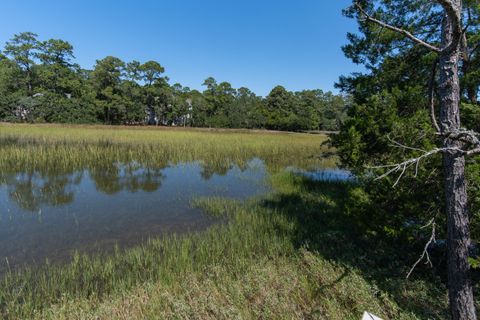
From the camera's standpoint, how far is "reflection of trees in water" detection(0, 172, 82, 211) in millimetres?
8031

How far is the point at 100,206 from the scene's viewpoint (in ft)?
26.2

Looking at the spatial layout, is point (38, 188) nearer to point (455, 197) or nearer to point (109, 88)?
point (455, 197)

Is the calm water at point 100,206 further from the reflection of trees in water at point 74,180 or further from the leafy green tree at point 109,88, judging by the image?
the leafy green tree at point 109,88

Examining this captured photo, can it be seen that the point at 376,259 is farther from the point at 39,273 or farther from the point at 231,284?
the point at 39,273

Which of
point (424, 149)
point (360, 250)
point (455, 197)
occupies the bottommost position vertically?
point (360, 250)

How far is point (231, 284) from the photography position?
360cm

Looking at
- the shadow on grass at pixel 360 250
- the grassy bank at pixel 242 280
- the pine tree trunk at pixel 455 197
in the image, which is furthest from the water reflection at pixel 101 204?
the pine tree trunk at pixel 455 197

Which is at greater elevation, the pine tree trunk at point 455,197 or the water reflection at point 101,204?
the pine tree trunk at point 455,197

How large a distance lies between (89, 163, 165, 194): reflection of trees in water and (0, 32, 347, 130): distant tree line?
123 ft

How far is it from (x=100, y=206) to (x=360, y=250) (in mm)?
7522

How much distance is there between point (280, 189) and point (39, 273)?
25.4 ft

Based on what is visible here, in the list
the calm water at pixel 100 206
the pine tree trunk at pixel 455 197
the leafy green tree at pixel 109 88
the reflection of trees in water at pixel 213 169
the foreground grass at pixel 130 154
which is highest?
the leafy green tree at pixel 109 88

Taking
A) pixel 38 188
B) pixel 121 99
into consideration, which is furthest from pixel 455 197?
pixel 121 99

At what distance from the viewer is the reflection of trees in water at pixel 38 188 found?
8.03 metres
